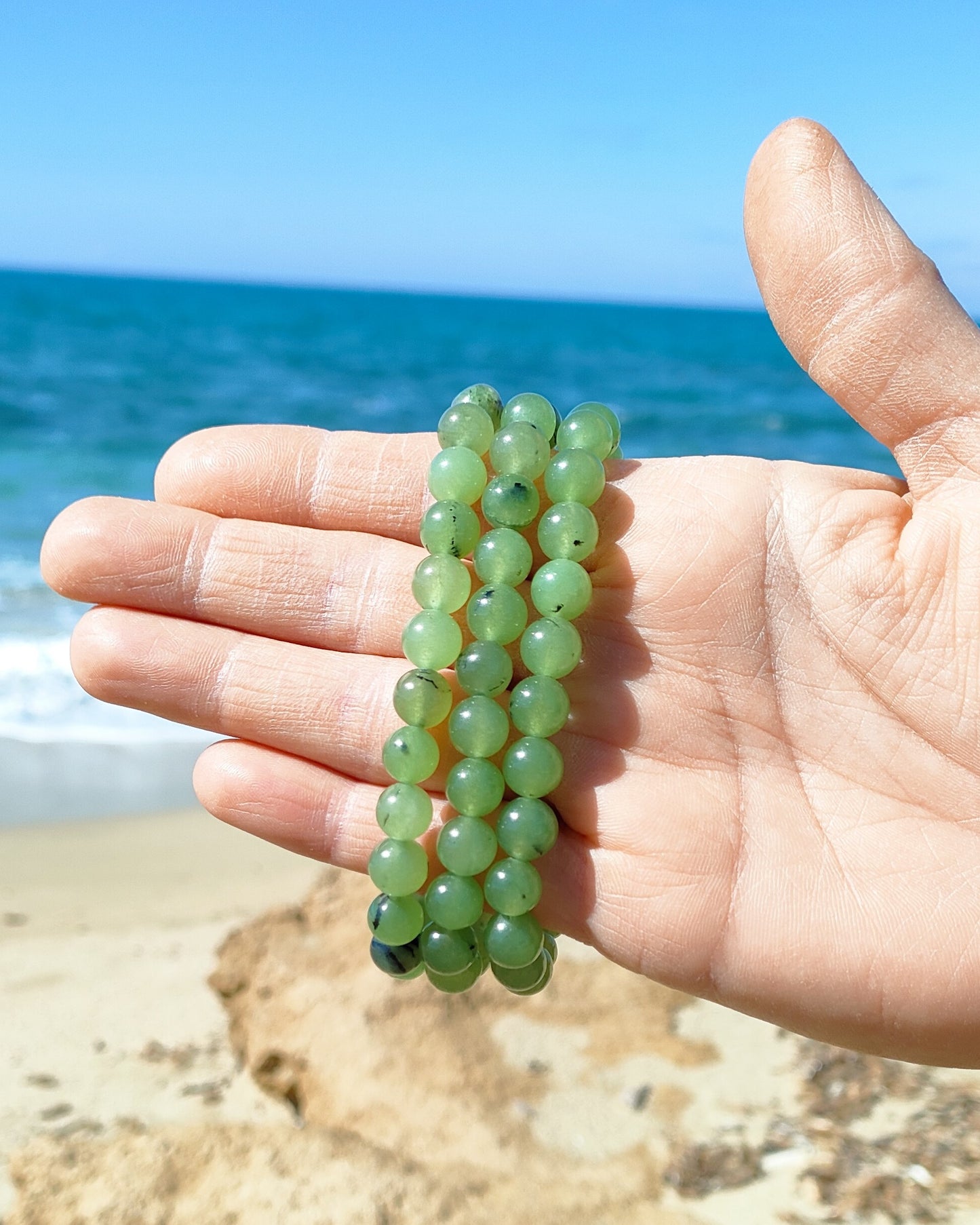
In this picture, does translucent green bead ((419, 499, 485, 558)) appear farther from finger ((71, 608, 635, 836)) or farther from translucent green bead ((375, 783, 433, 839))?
translucent green bead ((375, 783, 433, 839))

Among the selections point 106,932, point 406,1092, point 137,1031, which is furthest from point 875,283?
point 106,932

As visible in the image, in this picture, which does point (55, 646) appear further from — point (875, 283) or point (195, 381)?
point (195, 381)

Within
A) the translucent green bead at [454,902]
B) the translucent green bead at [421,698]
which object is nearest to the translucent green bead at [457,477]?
the translucent green bead at [421,698]

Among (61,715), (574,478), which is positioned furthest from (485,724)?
(61,715)

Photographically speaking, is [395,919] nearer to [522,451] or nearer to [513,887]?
[513,887]

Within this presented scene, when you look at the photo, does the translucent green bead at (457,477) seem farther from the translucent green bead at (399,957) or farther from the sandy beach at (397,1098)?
the sandy beach at (397,1098)
